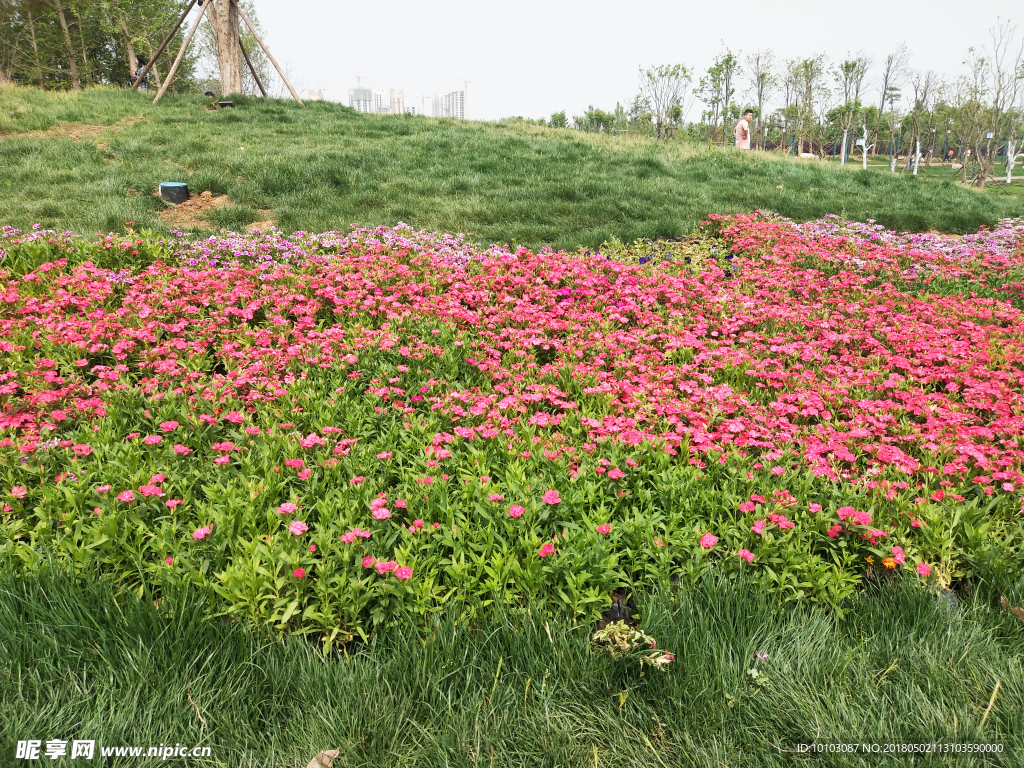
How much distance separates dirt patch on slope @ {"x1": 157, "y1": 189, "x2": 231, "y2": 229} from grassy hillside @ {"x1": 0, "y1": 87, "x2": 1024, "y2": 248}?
0.15 m

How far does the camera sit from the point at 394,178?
9.75m

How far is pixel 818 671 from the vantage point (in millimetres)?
2094

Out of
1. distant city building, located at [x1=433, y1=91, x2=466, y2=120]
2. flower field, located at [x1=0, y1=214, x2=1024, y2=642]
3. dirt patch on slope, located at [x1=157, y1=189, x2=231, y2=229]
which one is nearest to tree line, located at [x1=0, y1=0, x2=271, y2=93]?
dirt patch on slope, located at [x1=157, y1=189, x2=231, y2=229]

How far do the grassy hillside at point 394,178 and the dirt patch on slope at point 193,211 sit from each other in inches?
5.9

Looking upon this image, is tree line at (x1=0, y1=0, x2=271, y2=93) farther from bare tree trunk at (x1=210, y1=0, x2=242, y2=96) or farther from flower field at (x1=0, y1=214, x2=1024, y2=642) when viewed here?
flower field at (x1=0, y1=214, x2=1024, y2=642)

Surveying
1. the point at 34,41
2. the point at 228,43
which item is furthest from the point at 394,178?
the point at 34,41

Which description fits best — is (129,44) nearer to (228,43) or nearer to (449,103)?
(228,43)

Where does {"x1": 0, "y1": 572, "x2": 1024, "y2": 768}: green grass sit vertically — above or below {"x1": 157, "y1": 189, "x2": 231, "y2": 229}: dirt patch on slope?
below

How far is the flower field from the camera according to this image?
2451 millimetres

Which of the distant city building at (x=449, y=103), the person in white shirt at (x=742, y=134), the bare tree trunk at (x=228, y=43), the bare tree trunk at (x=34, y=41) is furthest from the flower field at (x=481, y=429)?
the distant city building at (x=449, y=103)

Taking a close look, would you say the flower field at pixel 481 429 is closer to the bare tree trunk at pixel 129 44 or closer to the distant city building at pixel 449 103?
the bare tree trunk at pixel 129 44

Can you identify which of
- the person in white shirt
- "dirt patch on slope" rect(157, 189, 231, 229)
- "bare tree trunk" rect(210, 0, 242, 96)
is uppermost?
"bare tree trunk" rect(210, 0, 242, 96)

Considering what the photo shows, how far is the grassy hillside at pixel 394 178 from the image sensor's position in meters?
8.30

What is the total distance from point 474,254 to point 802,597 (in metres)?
5.47
